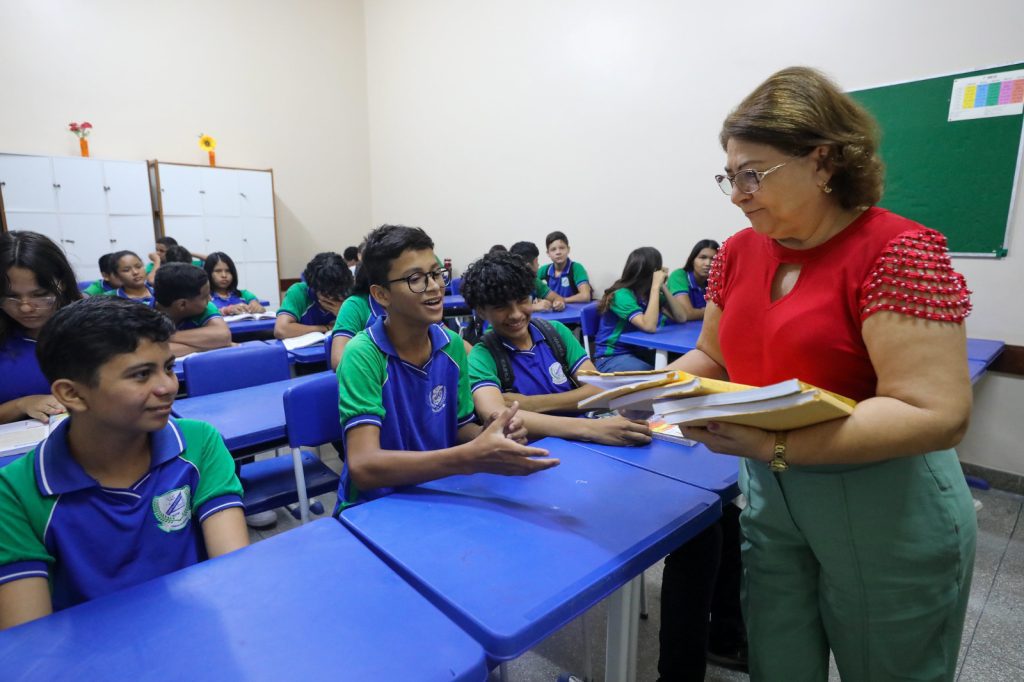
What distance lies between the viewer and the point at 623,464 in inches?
52.9

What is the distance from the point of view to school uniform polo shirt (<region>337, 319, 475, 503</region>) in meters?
1.35

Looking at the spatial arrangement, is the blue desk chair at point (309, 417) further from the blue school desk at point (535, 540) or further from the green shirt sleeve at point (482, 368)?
the blue school desk at point (535, 540)

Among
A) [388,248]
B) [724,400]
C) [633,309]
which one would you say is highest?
[388,248]

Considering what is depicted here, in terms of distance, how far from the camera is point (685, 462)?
1.36 m

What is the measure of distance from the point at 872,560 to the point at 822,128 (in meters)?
0.68

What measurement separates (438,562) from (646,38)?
4.80m

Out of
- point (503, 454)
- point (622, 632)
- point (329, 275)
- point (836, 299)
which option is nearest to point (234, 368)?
point (329, 275)

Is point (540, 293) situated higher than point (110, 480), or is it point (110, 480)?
point (540, 293)

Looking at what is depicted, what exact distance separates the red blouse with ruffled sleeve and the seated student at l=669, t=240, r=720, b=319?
2957 mm

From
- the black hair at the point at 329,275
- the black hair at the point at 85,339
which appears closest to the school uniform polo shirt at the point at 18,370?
the black hair at the point at 85,339

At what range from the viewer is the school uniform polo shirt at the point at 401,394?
135 cm

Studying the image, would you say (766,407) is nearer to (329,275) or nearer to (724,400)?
(724,400)

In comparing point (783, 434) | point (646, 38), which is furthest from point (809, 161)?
point (646, 38)

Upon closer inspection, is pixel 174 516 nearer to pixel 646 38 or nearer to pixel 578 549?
pixel 578 549
